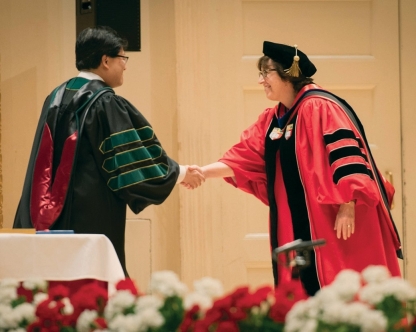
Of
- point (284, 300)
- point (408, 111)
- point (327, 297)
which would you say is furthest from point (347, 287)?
point (408, 111)

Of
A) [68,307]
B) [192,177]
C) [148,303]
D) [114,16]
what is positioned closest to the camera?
[148,303]

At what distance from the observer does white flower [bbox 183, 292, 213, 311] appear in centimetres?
193

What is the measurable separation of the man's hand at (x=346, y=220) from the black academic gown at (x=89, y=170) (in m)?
0.83

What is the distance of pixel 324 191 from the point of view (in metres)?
3.63

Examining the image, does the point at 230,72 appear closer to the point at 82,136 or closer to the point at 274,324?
the point at 82,136

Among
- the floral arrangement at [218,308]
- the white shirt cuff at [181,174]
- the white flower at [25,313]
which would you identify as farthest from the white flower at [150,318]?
the white shirt cuff at [181,174]

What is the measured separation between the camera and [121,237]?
3695mm

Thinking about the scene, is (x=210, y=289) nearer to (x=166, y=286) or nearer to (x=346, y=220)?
(x=166, y=286)

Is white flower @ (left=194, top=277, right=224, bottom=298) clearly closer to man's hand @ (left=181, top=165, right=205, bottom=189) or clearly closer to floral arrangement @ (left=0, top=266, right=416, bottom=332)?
floral arrangement @ (left=0, top=266, right=416, bottom=332)

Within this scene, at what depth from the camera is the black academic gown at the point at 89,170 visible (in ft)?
11.7

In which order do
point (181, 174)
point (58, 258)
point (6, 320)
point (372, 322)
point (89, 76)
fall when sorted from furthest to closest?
1. point (181, 174)
2. point (89, 76)
3. point (58, 258)
4. point (6, 320)
5. point (372, 322)

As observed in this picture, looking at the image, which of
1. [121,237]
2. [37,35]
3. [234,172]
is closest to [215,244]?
[234,172]

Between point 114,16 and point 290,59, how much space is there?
1.40 m

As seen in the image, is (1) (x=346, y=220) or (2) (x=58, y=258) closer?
(2) (x=58, y=258)
